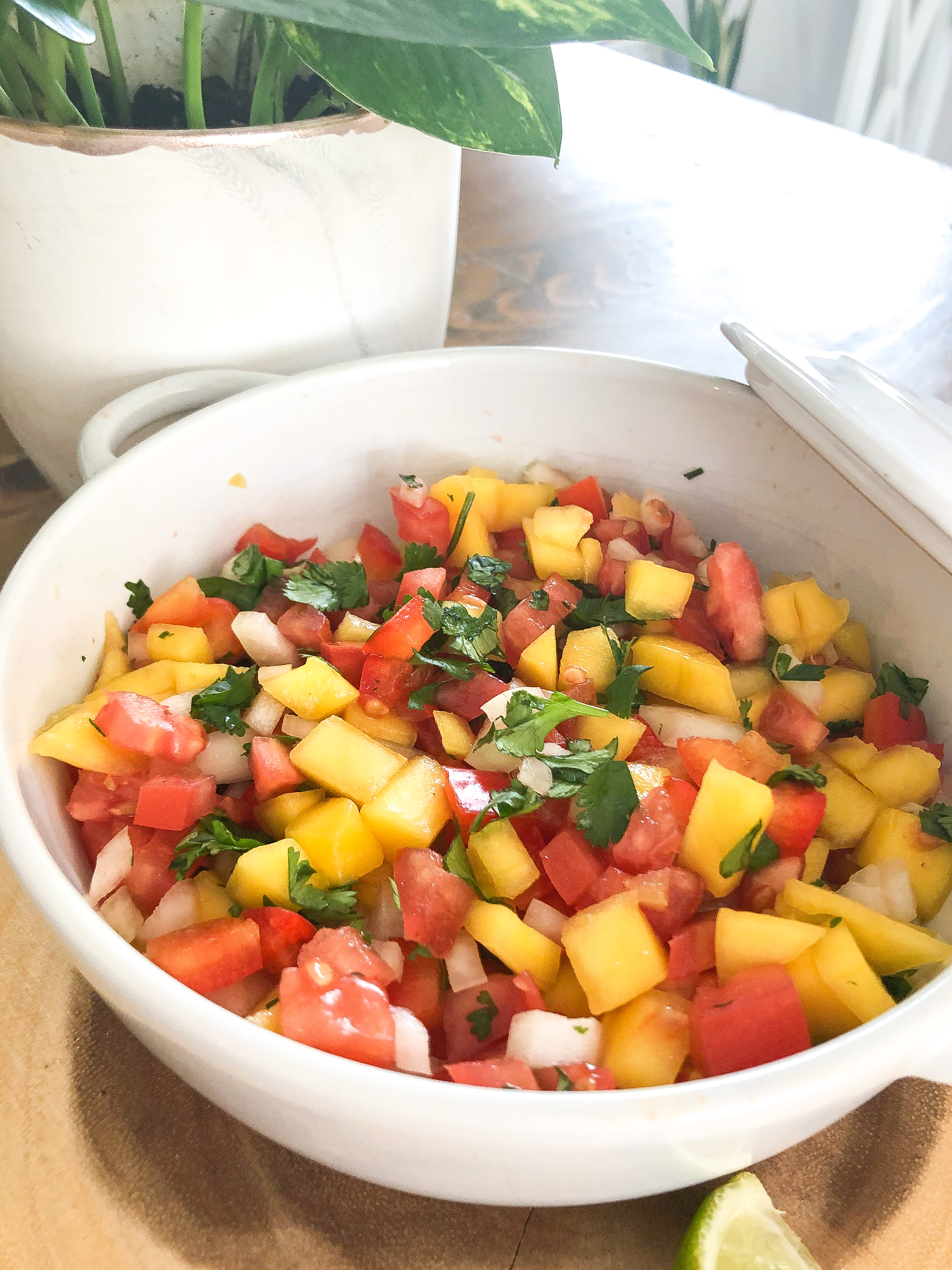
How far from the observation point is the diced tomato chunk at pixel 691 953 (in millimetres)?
713

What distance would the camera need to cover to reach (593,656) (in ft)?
3.07

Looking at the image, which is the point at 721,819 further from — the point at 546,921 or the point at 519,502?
the point at 519,502

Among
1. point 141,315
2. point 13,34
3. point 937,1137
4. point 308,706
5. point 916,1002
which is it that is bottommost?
point 937,1137

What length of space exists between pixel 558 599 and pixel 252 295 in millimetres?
433

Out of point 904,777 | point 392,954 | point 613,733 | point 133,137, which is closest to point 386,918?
point 392,954

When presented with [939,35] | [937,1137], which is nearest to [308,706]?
[937,1137]

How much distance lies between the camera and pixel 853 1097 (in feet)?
1.84

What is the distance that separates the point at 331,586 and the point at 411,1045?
19.6 inches

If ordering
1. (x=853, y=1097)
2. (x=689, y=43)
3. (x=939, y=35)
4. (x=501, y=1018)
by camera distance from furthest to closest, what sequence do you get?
(x=939, y=35)
(x=689, y=43)
(x=501, y=1018)
(x=853, y=1097)

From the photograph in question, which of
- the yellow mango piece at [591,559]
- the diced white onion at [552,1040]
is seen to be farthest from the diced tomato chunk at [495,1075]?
the yellow mango piece at [591,559]

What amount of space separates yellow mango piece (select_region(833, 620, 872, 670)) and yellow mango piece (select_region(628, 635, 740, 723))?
14cm

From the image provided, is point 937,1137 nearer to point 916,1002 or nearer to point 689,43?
point 916,1002

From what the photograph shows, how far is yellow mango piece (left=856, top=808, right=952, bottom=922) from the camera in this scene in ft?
2.56

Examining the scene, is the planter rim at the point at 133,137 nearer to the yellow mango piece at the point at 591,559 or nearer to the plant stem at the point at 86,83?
the plant stem at the point at 86,83
